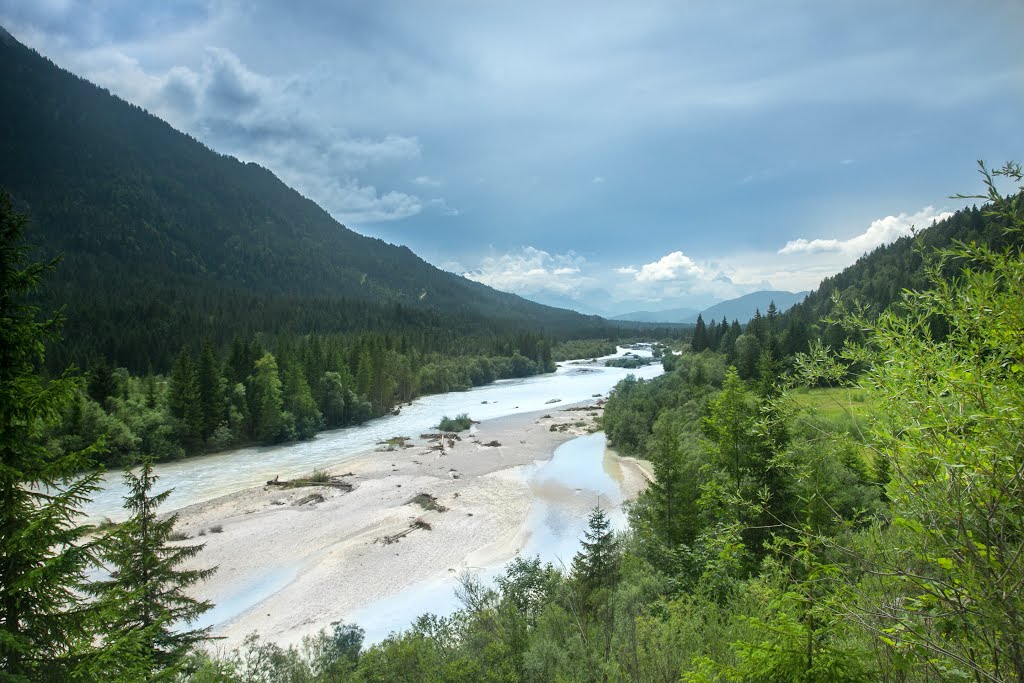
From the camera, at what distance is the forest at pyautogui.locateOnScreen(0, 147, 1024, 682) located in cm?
326

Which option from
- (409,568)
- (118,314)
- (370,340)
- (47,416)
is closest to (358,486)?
(409,568)

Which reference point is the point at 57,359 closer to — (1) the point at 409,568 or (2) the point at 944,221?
(1) the point at 409,568

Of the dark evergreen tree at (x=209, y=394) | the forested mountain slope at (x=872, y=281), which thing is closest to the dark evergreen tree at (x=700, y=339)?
the forested mountain slope at (x=872, y=281)

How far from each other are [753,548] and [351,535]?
24.3 meters

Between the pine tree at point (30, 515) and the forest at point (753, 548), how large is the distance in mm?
29

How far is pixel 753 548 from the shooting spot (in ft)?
47.8

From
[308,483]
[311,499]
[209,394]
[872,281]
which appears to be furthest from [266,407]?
[872,281]

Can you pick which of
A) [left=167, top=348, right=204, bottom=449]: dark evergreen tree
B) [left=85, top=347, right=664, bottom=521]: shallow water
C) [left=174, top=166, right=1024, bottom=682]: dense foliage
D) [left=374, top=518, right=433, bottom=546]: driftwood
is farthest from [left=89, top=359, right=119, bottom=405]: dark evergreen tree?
[left=174, top=166, right=1024, bottom=682]: dense foliage

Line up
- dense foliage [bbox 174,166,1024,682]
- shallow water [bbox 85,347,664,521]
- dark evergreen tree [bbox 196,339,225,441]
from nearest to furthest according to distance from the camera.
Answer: dense foliage [bbox 174,166,1024,682]
shallow water [bbox 85,347,664,521]
dark evergreen tree [bbox 196,339,225,441]

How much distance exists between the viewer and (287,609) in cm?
2172

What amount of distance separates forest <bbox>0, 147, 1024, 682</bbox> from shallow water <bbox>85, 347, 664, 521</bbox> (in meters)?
2.40

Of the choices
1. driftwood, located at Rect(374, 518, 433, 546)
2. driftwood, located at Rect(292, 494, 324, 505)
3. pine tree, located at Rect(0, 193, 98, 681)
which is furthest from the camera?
driftwood, located at Rect(292, 494, 324, 505)

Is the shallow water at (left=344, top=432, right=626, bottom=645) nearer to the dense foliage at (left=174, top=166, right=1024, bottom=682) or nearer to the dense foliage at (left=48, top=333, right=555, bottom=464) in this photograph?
the dense foliage at (left=174, top=166, right=1024, bottom=682)

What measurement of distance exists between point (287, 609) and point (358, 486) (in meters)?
17.5
